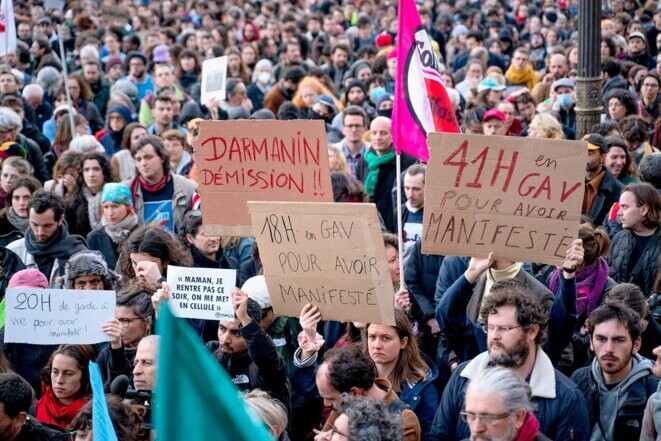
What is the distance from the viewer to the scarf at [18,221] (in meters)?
8.09

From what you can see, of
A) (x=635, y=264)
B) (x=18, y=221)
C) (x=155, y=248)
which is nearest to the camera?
(x=155, y=248)

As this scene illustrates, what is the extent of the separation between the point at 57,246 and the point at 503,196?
3140 mm

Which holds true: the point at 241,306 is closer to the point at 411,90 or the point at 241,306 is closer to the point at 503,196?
the point at 503,196

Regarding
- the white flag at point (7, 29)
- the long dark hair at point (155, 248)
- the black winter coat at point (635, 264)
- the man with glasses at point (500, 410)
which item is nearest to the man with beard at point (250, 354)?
the long dark hair at point (155, 248)

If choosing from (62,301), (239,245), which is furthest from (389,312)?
(239,245)

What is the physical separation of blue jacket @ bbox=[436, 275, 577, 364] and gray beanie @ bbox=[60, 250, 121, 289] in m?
1.86

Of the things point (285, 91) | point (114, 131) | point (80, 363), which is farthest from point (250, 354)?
point (285, 91)

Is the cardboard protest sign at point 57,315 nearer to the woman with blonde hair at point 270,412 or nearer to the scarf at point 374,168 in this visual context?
the woman with blonde hair at point 270,412

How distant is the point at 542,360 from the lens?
4738mm

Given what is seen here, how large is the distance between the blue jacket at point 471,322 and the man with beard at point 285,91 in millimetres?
8779

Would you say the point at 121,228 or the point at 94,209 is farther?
the point at 94,209

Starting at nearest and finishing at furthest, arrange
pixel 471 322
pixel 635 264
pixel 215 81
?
1. pixel 471 322
2. pixel 635 264
3. pixel 215 81

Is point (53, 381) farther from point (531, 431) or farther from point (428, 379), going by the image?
point (531, 431)

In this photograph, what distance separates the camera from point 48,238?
7.41 metres
